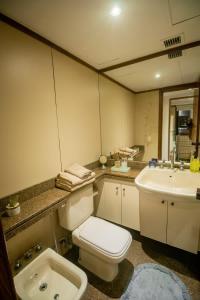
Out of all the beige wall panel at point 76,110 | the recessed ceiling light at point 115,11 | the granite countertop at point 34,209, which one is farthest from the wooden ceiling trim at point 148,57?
the granite countertop at point 34,209

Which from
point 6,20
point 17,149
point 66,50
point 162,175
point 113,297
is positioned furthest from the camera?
point 162,175

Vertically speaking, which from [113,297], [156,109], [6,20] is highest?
[6,20]

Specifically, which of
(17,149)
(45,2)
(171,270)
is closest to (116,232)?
(171,270)

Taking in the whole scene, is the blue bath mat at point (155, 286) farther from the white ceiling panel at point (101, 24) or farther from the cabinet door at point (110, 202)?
the white ceiling panel at point (101, 24)

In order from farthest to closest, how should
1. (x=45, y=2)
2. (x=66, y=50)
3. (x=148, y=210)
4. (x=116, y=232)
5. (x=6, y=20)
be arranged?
1. (x=148, y=210)
2. (x=66, y=50)
3. (x=116, y=232)
4. (x=6, y=20)
5. (x=45, y=2)

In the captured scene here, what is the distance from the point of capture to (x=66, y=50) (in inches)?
61.2

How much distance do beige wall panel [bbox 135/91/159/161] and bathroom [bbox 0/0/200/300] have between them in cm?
1

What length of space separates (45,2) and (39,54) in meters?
0.41

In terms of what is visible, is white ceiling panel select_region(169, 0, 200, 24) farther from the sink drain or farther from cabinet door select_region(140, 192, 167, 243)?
the sink drain

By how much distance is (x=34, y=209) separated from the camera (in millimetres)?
1160

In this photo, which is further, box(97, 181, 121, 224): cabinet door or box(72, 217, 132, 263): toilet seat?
box(97, 181, 121, 224): cabinet door

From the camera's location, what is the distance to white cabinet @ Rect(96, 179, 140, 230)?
187 centimetres

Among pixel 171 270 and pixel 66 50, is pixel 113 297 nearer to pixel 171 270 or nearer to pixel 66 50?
pixel 171 270

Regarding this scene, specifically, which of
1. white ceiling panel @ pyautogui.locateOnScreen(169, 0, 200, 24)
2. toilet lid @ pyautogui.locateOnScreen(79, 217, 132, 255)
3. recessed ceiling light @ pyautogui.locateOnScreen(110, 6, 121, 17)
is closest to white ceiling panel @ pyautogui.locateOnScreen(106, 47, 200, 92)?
white ceiling panel @ pyautogui.locateOnScreen(169, 0, 200, 24)
